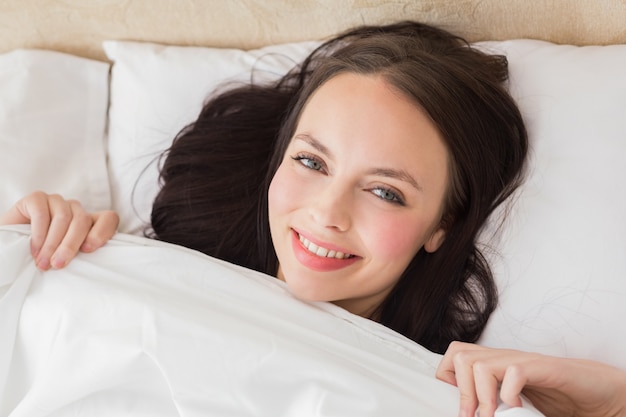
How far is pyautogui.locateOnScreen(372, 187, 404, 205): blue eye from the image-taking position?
4.58ft

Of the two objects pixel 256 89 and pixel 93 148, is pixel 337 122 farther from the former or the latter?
pixel 93 148

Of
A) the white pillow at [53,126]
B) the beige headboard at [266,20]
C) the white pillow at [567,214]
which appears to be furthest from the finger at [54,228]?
the white pillow at [567,214]

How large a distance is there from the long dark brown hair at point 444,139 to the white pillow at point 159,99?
45 mm

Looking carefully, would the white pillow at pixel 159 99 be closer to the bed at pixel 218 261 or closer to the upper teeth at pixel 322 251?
the bed at pixel 218 261

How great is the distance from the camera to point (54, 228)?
1.50 metres

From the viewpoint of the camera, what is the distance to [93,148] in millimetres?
1879

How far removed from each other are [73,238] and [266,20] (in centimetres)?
70

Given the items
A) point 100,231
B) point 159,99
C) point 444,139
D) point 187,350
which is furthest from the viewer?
point 159,99

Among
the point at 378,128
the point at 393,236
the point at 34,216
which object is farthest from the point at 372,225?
the point at 34,216

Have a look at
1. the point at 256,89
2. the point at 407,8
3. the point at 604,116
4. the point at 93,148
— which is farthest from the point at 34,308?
the point at 604,116

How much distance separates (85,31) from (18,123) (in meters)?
0.30

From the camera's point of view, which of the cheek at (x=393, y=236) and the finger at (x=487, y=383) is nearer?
the finger at (x=487, y=383)

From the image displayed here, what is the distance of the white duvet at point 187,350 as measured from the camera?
128cm

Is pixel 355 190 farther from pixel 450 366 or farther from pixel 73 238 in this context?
pixel 73 238
